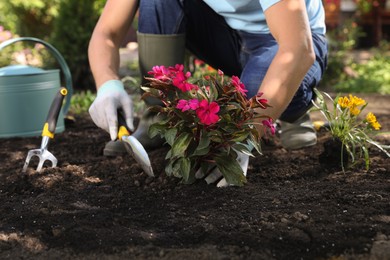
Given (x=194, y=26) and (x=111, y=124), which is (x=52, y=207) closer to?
(x=111, y=124)

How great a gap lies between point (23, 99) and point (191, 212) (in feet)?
5.26

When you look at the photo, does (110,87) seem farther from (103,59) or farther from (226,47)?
(226,47)

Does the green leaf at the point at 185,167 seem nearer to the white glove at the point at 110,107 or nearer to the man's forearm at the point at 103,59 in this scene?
the white glove at the point at 110,107

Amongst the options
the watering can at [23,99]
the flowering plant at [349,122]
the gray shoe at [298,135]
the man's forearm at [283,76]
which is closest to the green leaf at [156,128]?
the man's forearm at [283,76]

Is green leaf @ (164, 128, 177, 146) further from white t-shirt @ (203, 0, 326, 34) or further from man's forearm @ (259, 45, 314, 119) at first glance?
white t-shirt @ (203, 0, 326, 34)

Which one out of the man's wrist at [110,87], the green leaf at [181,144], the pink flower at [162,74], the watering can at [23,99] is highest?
the pink flower at [162,74]

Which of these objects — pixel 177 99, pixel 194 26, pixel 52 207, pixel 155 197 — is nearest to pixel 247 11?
pixel 194 26

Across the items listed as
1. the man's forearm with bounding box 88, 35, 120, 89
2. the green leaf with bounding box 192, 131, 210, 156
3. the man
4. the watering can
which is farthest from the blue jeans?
the watering can

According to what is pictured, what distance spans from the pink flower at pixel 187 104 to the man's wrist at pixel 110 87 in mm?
527

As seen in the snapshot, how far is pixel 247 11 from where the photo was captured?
2.48m

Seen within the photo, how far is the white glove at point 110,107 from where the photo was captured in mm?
2201

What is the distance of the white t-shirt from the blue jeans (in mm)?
48

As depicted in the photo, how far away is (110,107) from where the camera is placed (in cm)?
222

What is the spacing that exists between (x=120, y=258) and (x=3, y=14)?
22.9ft
